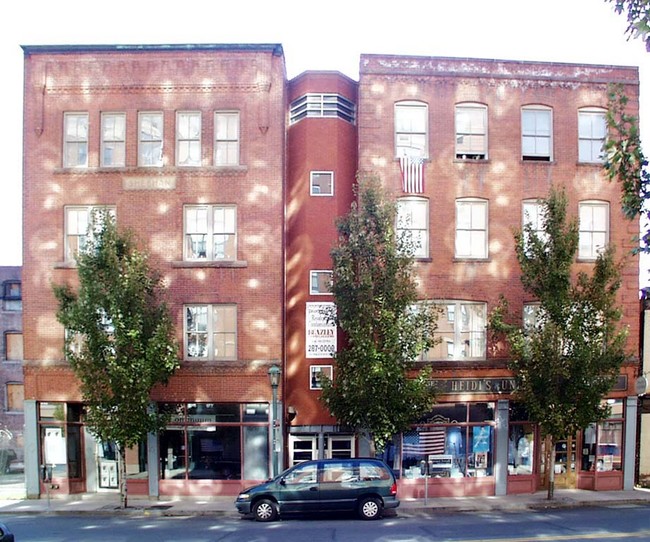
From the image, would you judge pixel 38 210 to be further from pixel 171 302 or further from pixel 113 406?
pixel 113 406

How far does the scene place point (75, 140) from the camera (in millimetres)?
20969

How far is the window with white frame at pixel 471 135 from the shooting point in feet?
70.7

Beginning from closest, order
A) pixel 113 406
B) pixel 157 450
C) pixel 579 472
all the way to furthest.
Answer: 1. pixel 113 406
2. pixel 157 450
3. pixel 579 472

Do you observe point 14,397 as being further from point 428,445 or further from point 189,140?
point 428,445

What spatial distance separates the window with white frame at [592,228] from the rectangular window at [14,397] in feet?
76.3

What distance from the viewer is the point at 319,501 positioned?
16375 millimetres

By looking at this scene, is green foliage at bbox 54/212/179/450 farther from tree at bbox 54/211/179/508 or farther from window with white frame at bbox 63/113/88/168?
window with white frame at bbox 63/113/88/168

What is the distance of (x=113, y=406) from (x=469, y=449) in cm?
1116

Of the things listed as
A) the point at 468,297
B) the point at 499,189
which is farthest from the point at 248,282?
the point at 499,189

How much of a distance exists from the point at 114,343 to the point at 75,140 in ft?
24.5

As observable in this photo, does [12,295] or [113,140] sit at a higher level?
[113,140]

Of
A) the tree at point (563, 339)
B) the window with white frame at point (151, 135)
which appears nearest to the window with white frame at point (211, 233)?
the window with white frame at point (151, 135)

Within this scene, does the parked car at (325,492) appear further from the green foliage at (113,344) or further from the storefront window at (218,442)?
the green foliage at (113,344)

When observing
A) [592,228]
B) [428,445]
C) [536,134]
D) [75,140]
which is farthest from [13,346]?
[592,228]
